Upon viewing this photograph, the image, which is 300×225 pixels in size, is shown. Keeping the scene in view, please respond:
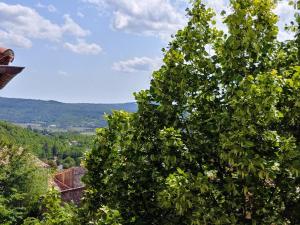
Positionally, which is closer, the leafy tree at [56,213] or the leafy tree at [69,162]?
the leafy tree at [56,213]

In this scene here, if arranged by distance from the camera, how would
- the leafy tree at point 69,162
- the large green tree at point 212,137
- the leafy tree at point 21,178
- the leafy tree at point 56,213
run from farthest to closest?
the leafy tree at point 69,162, the leafy tree at point 21,178, the leafy tree at point 56,213, the large green tree at point 212,137

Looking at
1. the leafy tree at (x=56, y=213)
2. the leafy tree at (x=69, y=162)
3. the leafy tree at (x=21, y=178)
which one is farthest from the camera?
the leafy tree at (x=69, y=162)

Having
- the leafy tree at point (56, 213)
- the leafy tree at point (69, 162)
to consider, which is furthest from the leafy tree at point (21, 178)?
the leafy tree at point (69, 162)

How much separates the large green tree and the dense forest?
0.03 meters

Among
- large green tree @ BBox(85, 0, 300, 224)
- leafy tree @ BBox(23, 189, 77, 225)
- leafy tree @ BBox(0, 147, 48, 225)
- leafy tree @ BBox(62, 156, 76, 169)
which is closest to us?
large green tree @ BBox(85, 0, 300, 224)

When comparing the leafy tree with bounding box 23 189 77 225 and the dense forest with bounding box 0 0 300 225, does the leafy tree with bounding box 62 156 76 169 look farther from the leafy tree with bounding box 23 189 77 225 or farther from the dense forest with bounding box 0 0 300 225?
the dense forest with bounding box 0 0 300 225

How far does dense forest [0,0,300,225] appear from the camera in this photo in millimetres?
8664

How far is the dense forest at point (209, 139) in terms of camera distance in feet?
28.4

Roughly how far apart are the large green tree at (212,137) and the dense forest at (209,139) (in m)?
0.03

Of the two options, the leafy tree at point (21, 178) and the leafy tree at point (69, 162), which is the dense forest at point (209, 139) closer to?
the leafy tree at point (21, 178)

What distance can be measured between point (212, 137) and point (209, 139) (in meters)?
0.10

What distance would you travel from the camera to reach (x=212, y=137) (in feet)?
33.3

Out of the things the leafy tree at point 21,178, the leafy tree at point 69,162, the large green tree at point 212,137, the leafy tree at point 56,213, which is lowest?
the leafy tree at point 69,162

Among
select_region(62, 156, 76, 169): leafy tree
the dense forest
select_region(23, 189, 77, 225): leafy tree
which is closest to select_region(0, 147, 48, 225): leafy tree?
select_region(23, 189, 77, 225): leafy tree
